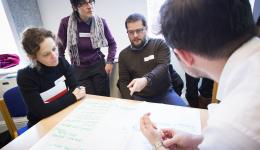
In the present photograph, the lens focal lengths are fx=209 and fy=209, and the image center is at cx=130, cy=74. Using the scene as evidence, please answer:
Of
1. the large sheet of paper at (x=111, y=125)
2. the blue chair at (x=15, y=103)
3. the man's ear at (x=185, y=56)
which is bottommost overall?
the blue chair at (x=15, y=103)

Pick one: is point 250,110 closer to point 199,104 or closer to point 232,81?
point 232,81

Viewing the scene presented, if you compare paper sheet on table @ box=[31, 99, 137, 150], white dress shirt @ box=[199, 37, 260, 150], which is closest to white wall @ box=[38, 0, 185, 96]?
paper sheet on table @ box=[31, 99, 137, 150]

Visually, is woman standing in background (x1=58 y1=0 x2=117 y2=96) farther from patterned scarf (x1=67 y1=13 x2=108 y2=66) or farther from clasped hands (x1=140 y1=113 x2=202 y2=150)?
clasped hands (x1=140 y1=113 x2=202 y2=150)

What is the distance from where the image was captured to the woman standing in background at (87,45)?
6.57ft

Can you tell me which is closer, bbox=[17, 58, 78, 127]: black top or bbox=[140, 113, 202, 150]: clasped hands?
bbox=[140, 113, 202, 150]: clasped hands

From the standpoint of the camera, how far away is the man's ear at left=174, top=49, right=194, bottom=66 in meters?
0.59

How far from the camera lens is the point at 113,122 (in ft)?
3.47

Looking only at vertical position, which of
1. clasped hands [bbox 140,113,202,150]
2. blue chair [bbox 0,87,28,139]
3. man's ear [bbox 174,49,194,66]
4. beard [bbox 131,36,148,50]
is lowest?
blue chair [bbox 0,87,28,139]

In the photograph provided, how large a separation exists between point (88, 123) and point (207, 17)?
2.67ft

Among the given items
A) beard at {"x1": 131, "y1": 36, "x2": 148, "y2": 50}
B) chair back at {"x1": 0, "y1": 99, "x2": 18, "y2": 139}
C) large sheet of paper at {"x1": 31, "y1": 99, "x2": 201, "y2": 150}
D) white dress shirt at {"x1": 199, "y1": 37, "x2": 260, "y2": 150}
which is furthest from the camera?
beard at {"x1": 131, "y1": 36, "x2": 148, "y2": 50}

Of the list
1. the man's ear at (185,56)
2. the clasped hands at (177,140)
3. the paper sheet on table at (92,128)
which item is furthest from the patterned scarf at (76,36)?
the man's ear at (185,56)

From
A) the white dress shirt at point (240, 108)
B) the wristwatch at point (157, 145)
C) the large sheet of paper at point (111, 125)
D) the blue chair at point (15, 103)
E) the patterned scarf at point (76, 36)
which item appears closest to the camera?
the white dress shirt at point (240, 108)

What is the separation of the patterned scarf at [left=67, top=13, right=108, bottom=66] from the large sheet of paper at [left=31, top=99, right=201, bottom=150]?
96 centimetres

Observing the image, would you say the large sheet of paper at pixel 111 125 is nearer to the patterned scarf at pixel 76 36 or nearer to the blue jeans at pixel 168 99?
the blue jeans at pixel 168 99
